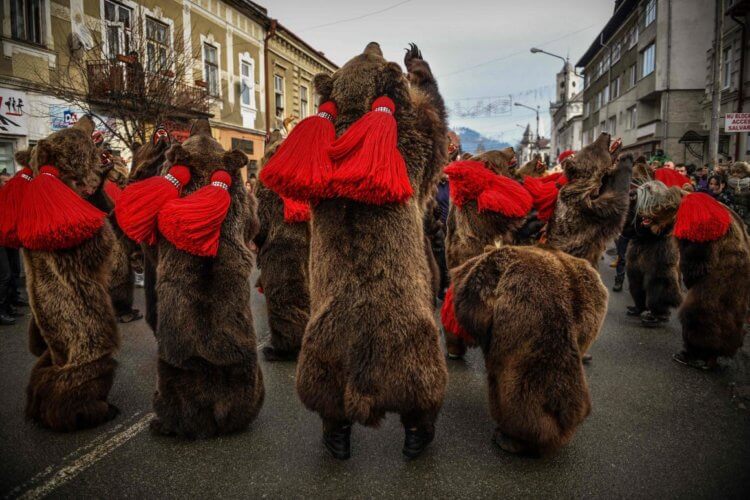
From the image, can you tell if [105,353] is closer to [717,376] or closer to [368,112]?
[368,112]

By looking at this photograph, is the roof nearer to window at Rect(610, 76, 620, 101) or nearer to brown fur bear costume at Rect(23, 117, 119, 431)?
window at Rect(610, 76, 620, 101)

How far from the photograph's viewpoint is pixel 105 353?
3133mm

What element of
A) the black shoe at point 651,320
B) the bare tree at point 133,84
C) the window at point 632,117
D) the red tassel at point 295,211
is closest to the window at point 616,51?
the window at point 632,117

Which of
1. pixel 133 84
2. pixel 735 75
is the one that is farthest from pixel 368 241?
pixel 735 75

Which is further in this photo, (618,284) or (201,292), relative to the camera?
(618,284)

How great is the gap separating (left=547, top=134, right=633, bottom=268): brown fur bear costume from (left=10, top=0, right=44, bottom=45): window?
12883 mm

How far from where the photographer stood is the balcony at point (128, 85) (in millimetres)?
9375

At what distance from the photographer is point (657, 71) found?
24.2 metres

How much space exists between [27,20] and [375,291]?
43.9ft

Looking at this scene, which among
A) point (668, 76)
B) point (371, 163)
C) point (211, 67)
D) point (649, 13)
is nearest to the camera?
point (371, 163)

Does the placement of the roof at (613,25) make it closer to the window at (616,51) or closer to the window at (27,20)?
the window at (616,51)

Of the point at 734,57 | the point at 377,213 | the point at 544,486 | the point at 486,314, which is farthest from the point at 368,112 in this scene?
the point at 734,57

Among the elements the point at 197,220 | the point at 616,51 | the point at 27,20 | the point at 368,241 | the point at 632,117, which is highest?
the point at 616,51

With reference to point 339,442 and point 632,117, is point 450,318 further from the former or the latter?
point 632,117
